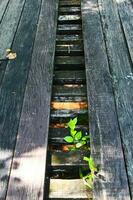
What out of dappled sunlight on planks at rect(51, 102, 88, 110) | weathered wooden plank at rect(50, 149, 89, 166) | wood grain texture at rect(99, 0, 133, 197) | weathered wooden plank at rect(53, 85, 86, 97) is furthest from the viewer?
weathered wooden plank at rect(53, 85, 86, 97)

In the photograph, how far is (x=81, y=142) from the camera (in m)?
2.47

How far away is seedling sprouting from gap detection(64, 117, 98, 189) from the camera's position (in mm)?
2191

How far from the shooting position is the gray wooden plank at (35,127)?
211 cm

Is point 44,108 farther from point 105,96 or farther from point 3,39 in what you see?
point 3,39

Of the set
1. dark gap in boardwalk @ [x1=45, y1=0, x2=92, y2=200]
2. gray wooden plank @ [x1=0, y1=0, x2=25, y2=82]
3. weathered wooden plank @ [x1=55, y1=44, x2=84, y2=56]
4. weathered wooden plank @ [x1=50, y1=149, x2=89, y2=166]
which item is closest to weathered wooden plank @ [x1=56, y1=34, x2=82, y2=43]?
dark gap in boardwalk @ [x1=45, y1=0, x2=92, y2=200]

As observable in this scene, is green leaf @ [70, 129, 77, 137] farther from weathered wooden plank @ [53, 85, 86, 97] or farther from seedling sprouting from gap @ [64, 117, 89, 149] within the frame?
weathered wooden plank @ [53, 85, 86, 97]

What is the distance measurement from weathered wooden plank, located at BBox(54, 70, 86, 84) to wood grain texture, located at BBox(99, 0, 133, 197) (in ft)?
0.87

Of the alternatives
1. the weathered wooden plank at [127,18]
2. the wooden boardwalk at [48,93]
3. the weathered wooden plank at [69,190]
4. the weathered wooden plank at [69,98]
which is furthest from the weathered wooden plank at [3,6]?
the weathered wooden plank at [69,190]

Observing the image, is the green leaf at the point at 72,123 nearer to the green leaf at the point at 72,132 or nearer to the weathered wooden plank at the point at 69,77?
the green leaf at the point at 72,132

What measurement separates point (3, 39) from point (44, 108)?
1.28 meters

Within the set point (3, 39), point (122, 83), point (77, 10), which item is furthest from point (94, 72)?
point (77, 10)

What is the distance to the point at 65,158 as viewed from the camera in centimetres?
236

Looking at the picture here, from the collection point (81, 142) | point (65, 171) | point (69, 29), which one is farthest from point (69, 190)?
point (69, 29)

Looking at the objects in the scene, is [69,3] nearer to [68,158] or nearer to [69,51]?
[69,51]
